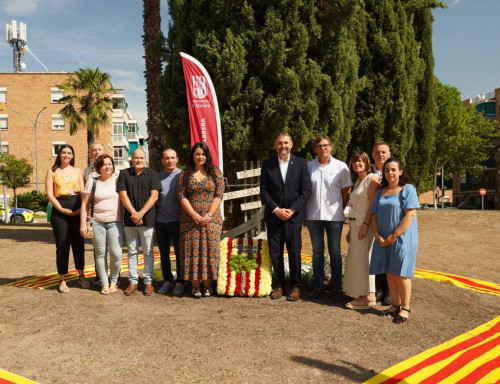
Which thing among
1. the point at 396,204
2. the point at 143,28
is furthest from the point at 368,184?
the point at 143,28

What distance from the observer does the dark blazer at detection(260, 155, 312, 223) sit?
17.7 ft

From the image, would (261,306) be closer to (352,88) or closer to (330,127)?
(330,127)

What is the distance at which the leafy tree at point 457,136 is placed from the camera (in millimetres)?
32062

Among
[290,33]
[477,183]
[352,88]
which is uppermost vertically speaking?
[290,33]

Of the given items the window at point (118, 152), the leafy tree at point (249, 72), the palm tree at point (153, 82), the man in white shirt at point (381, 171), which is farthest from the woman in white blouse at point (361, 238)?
the window at point (118, 152)

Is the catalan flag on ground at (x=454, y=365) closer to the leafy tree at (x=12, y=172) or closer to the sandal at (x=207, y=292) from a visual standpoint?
the sandal at (x=207, y=292)

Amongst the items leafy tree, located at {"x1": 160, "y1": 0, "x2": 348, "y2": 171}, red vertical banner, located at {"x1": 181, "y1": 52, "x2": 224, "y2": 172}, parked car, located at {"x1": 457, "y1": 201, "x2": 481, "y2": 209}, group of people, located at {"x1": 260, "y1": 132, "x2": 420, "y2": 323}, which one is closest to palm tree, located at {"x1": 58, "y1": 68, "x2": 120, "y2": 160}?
leafy tree, located at {"x1": 160, "y1": 0, "x2": 348, "y2": 171}

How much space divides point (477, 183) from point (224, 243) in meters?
60.1

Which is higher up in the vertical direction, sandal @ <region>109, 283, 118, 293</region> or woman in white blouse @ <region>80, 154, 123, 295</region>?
woman in white blouse @ <region>80, 154, 123, 295</region>

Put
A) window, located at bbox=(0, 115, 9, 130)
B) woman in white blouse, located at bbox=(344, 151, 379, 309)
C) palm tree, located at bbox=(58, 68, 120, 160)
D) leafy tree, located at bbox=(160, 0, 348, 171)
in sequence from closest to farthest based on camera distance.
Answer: woman in white blouse, located at bbox=(344, 151, 379, 309) < leafy tree, located at bbox=(160, 0, 348, 171) < palm tree, located at bbox=(58, 68, 120, 160) < window, located at bbox=(0, 115, 9, 130)

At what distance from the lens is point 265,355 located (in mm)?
3775

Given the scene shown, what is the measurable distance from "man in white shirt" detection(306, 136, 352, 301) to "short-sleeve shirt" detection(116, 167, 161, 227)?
1.99 m

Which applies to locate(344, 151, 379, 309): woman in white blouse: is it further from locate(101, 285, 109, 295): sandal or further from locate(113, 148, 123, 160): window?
locate(113, 148, 123, 160): window

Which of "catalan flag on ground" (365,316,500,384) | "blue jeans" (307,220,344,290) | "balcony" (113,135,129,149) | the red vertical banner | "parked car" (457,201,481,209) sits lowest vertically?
"parked car" (457,201,481,209)
